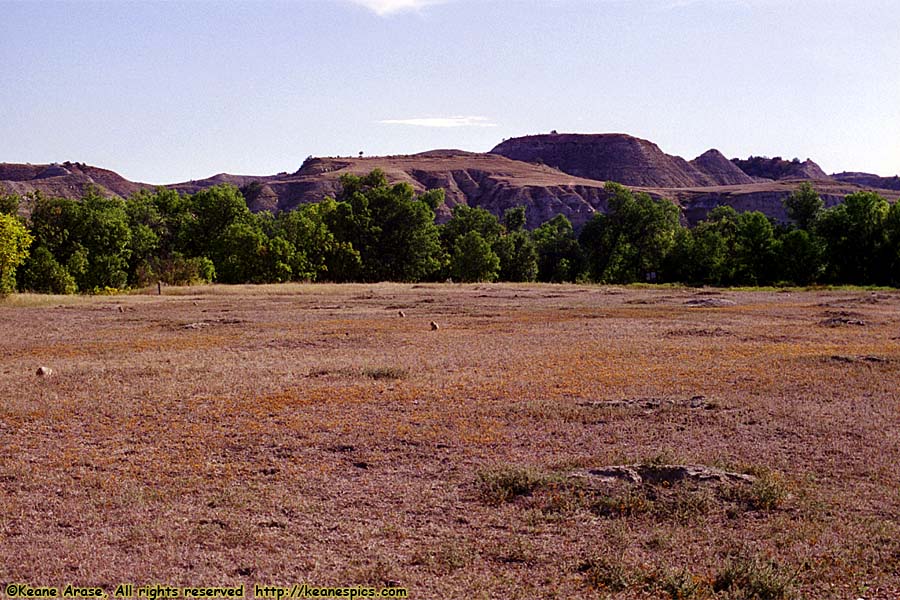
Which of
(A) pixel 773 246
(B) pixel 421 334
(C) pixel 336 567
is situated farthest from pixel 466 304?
(A) pixel 773 246

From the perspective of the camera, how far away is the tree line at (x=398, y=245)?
60.1 metres

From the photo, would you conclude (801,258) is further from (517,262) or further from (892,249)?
(517,262)

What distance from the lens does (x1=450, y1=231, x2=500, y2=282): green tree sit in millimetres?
77812

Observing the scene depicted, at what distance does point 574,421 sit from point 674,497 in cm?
381

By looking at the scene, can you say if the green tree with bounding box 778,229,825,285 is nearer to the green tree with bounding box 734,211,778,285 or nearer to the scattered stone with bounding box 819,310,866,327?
the green tree with bounding box 734,211,778,285

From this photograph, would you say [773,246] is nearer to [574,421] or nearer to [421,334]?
[421,334]

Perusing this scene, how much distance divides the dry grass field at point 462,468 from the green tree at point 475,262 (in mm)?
57478

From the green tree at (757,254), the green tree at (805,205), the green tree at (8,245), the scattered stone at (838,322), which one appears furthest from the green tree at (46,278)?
the green tree at (805,205)

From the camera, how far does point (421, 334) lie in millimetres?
24078

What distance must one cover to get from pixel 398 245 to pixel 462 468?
6903cm

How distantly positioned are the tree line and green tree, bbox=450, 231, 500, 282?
12 centimetres

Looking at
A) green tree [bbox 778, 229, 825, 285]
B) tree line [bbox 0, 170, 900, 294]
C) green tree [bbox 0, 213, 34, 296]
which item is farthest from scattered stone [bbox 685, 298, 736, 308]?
green tree [bbox 0, 213, 34, 296]

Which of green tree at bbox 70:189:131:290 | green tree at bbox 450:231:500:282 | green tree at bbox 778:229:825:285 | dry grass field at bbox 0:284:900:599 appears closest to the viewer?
dry grass field at bbox 0:284:900:599

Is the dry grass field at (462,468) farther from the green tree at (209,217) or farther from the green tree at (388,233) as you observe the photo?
the green tree at (388,233)
